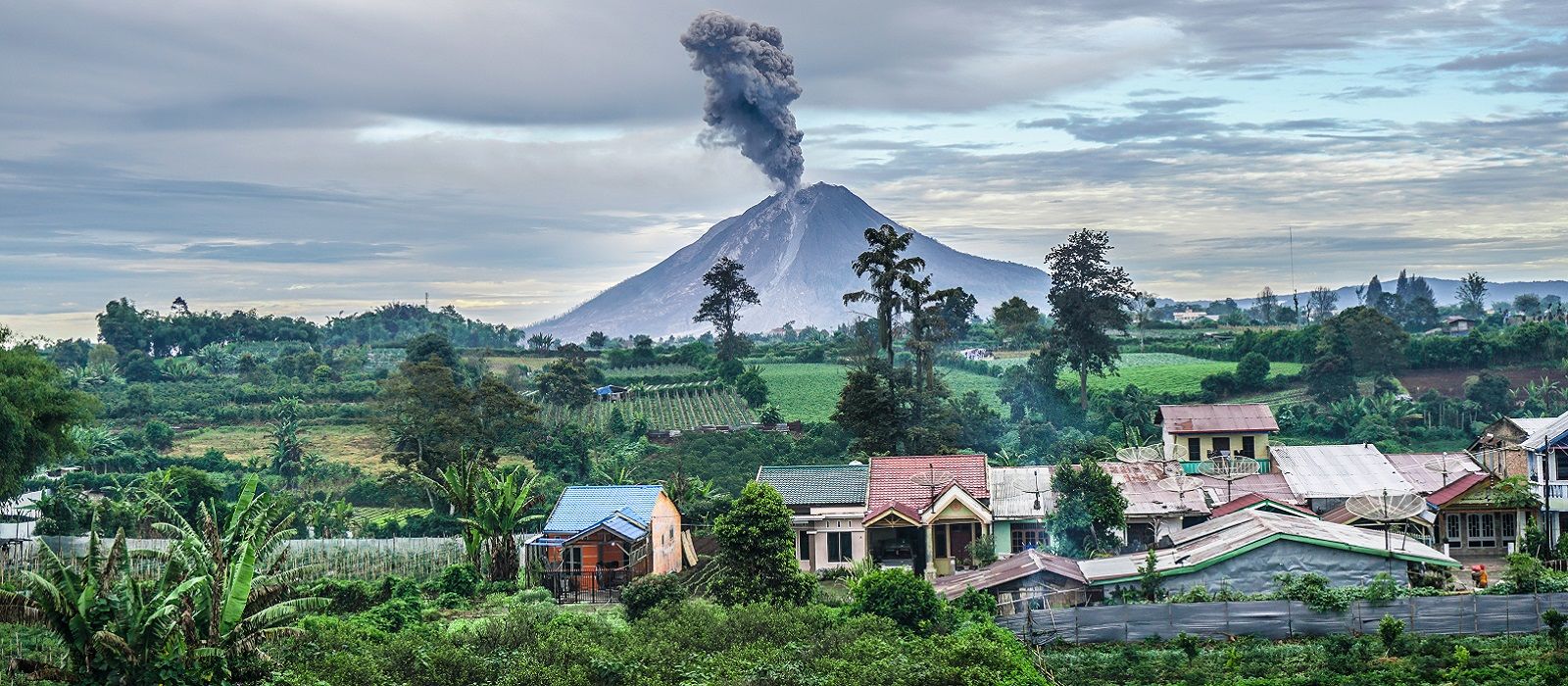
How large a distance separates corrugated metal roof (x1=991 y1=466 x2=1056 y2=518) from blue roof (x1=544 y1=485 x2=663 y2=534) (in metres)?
7.81

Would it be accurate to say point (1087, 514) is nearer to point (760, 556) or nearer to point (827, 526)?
point (827, 526)

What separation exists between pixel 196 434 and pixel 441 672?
42269 mm

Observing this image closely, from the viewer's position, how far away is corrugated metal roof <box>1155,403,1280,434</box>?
38969 mm

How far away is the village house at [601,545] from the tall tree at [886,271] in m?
15.9

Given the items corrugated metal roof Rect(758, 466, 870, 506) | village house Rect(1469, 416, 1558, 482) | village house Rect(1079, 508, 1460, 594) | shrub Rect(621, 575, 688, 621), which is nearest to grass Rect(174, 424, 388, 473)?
corrugated metal roof Rect(758, 466, 870, 506)

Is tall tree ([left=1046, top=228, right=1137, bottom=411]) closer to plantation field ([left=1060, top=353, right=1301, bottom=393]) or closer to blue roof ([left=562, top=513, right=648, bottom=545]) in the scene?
plantation field ([left=1060, top=353, right=1301, bottom=393])

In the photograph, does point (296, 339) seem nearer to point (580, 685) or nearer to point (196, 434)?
point (196, 434)

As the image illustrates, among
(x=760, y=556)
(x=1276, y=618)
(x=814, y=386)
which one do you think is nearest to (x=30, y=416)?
(x=760, y=556)

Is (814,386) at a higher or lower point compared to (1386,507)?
higher

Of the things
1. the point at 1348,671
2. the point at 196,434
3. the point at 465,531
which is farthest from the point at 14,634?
the point at 196,434

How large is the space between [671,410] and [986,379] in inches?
635

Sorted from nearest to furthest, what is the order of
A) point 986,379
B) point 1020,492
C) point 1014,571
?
point 1014,571, point 1020,492, point 986,379

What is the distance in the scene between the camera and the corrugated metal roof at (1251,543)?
24484 mm

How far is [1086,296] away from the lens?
52.3m
